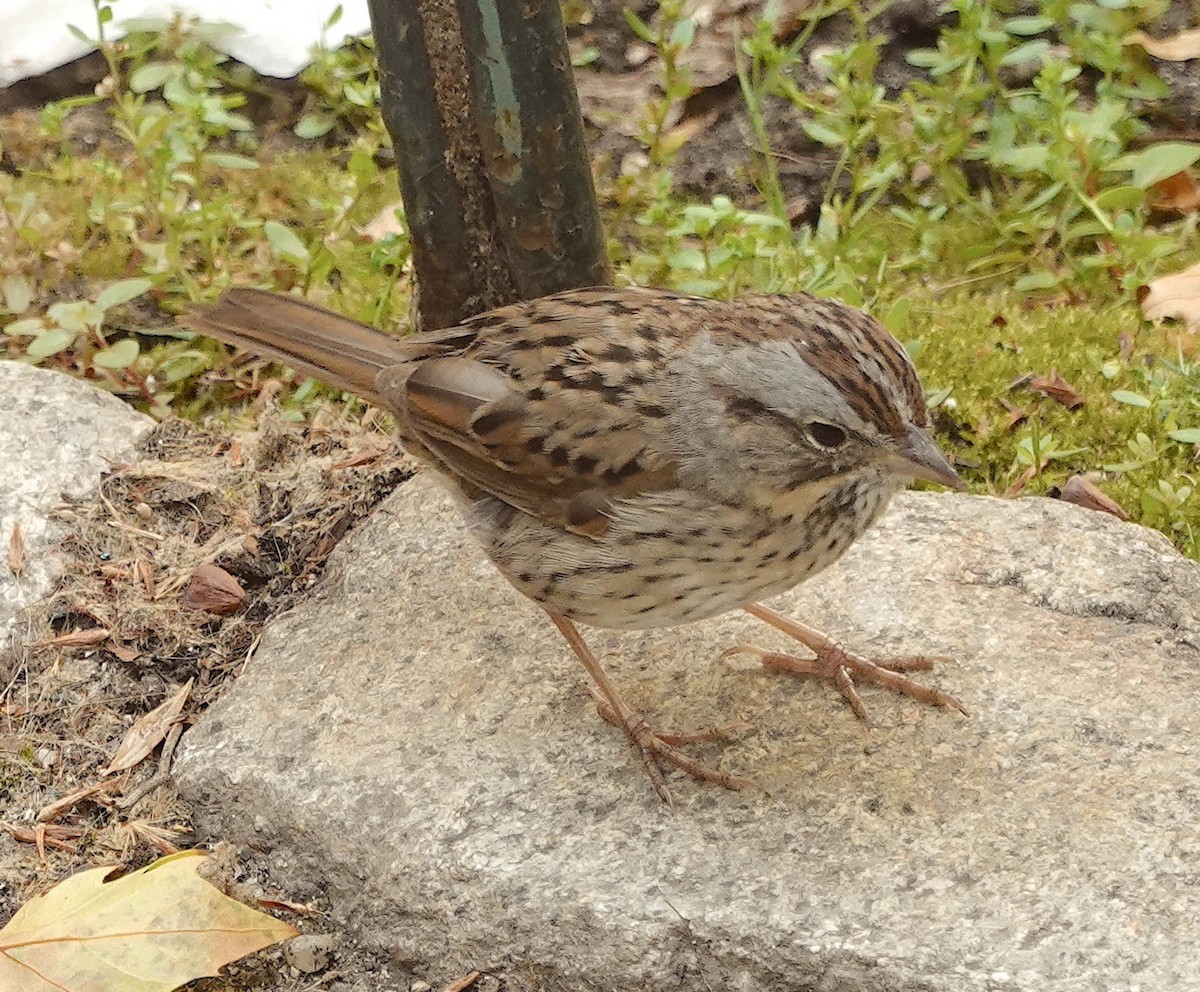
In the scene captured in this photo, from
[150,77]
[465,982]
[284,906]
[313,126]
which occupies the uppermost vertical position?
[150,77]

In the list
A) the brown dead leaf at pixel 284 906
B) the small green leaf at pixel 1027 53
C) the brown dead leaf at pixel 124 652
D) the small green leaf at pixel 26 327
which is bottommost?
the brown dead leaf at pixel 284 906

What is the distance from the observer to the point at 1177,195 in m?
6.19

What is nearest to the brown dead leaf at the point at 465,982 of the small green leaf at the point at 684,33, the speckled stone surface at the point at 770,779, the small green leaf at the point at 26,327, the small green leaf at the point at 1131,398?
the speckled stone surface at the point at 770,779

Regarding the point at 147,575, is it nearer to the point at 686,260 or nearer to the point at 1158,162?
the point at 686,260

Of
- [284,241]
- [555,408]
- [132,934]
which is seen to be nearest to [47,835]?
[132,934]

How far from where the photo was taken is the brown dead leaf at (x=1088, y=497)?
4738 mm

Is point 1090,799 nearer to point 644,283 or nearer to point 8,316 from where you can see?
point 644,283

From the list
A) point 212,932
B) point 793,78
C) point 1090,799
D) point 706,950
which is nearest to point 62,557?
point 212,932

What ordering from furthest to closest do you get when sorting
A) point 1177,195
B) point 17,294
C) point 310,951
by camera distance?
1. point 1177,195
2. point 17,294
3. point 310,951

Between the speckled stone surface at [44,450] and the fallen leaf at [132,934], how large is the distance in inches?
45.6

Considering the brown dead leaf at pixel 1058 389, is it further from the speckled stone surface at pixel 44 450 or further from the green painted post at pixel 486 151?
the speckled stone surface at pixel 44 450

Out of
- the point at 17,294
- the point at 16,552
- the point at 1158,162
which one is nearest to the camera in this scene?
the point at 16,552

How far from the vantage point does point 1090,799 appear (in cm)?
343

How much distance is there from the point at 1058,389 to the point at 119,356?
3.17 meters
